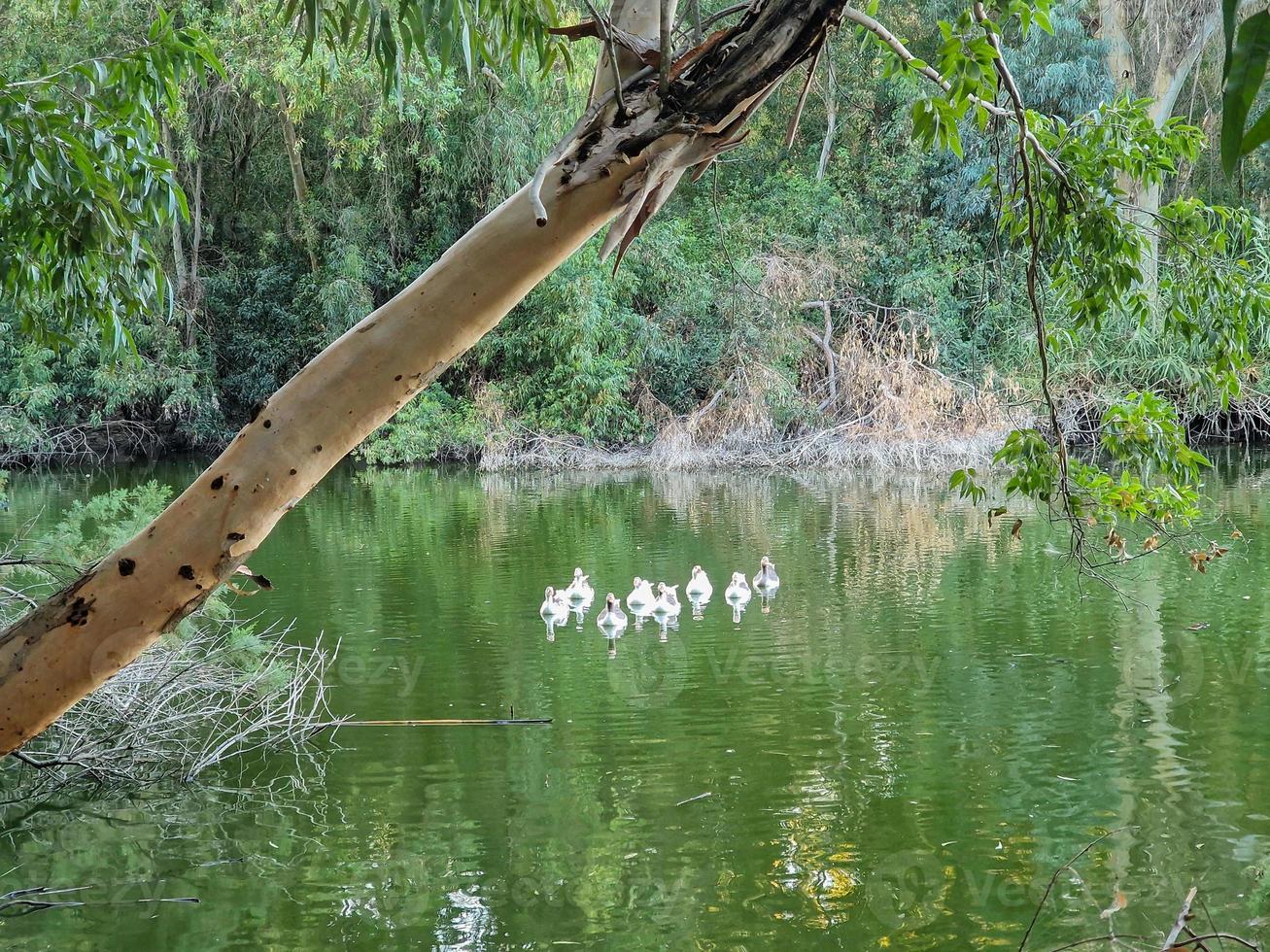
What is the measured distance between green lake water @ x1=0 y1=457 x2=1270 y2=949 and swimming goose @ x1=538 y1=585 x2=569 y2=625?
0.46 ft

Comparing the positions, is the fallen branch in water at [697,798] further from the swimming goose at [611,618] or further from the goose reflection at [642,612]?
the goose reflection at [642,612]

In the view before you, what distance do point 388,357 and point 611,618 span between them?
24.5 feet

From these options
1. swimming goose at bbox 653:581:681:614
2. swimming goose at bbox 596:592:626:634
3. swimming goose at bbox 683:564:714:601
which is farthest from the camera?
swimming goose at bbox 683:564:714:601

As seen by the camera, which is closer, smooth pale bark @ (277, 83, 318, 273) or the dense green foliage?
the dense green foliage

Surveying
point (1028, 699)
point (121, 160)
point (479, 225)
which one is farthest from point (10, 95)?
point (1028, 699)

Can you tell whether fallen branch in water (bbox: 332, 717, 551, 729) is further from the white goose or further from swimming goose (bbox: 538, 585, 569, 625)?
the white goose

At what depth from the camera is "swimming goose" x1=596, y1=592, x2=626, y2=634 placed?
Result: 30.7ft

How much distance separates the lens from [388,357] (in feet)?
6.68

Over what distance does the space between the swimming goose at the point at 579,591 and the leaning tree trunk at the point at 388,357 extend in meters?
7.72

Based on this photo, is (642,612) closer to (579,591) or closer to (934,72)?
(579,591)

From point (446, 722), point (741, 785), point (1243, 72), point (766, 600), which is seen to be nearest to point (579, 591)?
point (766, 600)

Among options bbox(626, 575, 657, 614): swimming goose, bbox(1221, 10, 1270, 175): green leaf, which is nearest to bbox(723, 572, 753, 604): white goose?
bbox(626, 575, 657, 614): swimming goose

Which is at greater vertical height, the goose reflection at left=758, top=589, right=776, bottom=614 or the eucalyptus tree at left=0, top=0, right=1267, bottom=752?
the eucalyptus tree at left=0, top=0, right=1267, bottom=752

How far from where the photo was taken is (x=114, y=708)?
5.86 meters
